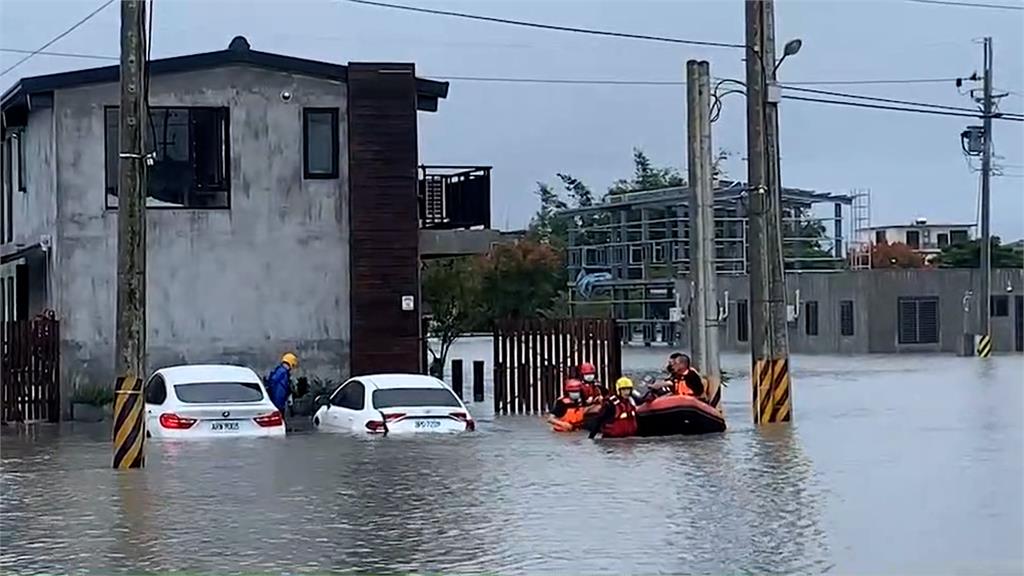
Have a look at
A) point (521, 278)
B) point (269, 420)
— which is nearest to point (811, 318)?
point (521, 278)

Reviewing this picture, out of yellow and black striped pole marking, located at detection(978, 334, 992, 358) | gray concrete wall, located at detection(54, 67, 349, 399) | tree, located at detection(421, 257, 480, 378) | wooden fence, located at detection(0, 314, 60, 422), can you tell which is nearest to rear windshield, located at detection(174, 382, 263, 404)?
wooden fence, located at detection(0, 314, 60, 422)

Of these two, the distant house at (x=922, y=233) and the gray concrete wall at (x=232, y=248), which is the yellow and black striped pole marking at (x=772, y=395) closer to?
the gray concrete wall at (x=232, y=248)

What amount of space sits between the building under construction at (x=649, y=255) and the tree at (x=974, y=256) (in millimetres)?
8255

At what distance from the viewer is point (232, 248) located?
111 feet

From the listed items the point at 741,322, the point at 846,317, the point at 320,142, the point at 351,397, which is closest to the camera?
the point at 351,397

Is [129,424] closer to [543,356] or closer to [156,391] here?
[156,391]

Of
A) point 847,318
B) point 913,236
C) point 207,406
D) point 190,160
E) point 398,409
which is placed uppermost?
point 913,236

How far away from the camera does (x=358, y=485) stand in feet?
65.2

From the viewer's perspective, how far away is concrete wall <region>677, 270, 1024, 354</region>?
7100 centimetres

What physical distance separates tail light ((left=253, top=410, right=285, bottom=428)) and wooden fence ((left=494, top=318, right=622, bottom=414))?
830cm

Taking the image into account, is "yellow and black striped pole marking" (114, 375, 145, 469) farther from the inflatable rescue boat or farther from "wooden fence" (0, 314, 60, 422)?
"wooden fence" (0, 314, 60, 422)

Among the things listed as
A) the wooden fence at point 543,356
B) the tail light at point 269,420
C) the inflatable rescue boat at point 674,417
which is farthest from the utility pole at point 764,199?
the tail light at point 269,420

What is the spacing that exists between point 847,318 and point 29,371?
45614 millimetres

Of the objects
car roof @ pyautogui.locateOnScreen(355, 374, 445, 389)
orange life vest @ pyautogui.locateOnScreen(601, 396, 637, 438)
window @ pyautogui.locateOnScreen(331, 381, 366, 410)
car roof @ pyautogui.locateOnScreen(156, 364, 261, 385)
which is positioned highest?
car roof @ pyautogui.locateOnScreen(156, 364, 261, 385)
